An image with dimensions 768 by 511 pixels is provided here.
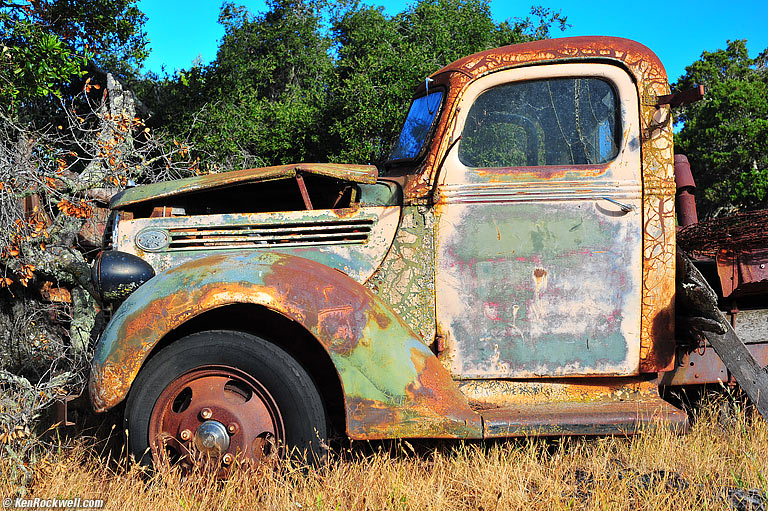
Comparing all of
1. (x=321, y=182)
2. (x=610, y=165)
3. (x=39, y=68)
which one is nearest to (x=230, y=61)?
(x=39, y=68)

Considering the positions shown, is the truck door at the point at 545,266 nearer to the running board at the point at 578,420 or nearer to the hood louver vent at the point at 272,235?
the running board at the point at 578,420

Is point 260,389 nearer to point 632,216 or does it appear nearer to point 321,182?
point 321,182

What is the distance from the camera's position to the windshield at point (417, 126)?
361 centimetres

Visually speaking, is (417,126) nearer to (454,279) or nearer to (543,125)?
(543,125)

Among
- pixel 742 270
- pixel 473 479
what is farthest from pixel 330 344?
pixel 742 270

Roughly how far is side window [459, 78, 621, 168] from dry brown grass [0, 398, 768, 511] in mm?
1482

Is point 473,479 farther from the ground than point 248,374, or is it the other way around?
point 248,374

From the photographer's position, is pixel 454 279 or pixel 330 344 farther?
pixel 454 279

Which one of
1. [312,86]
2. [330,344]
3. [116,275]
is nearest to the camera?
[330,344]

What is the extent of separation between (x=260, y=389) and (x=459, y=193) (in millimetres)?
1414

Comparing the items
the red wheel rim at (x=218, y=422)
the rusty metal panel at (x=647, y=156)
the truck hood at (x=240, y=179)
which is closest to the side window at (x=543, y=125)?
the rusty metal panel at (x=647, y=156)

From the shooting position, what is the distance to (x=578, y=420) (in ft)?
10.0

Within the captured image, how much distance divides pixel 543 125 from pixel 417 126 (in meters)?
0.75

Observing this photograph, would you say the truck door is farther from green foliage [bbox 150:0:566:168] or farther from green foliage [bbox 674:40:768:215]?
green foliage [bbox 674:40:768:215]
